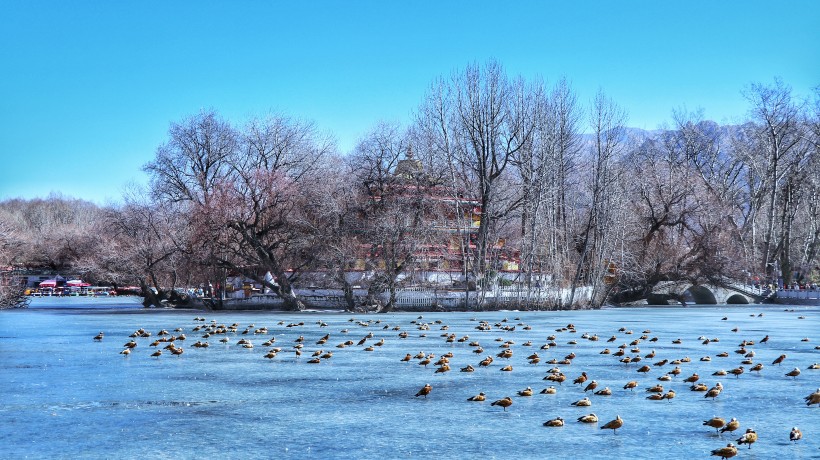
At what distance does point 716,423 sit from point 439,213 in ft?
128

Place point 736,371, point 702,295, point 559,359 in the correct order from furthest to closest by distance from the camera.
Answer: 1. point 702,295
2. point 559,359
3. point 736,371

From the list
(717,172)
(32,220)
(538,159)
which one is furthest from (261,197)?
(32,220)

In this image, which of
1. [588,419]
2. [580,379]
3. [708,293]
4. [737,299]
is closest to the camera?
[588,419]

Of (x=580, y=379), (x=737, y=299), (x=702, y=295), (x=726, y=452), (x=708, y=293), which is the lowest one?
(x=726, y=452)

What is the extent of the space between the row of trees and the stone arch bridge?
122 cm

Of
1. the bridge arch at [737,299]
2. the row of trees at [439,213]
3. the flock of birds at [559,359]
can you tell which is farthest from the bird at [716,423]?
the bridge arch at [737,299]

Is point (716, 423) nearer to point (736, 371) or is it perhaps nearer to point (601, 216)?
point (736, 371)

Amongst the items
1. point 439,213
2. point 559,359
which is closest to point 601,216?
point 439,213

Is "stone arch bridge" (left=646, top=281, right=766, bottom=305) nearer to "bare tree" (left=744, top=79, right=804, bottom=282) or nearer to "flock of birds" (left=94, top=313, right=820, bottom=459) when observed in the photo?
"bare tree" (left=744, top=79, right=804, bottom=282)

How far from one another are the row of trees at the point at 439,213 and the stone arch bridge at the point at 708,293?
3.99ft

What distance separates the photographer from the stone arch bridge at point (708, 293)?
63.6 metres

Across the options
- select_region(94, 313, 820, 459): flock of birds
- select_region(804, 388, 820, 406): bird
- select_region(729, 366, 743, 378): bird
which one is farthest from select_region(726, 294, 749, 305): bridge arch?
select_region(804, 388, 820, 406): bird

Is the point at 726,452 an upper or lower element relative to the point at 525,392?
lower

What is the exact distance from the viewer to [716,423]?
10828 millimetres
